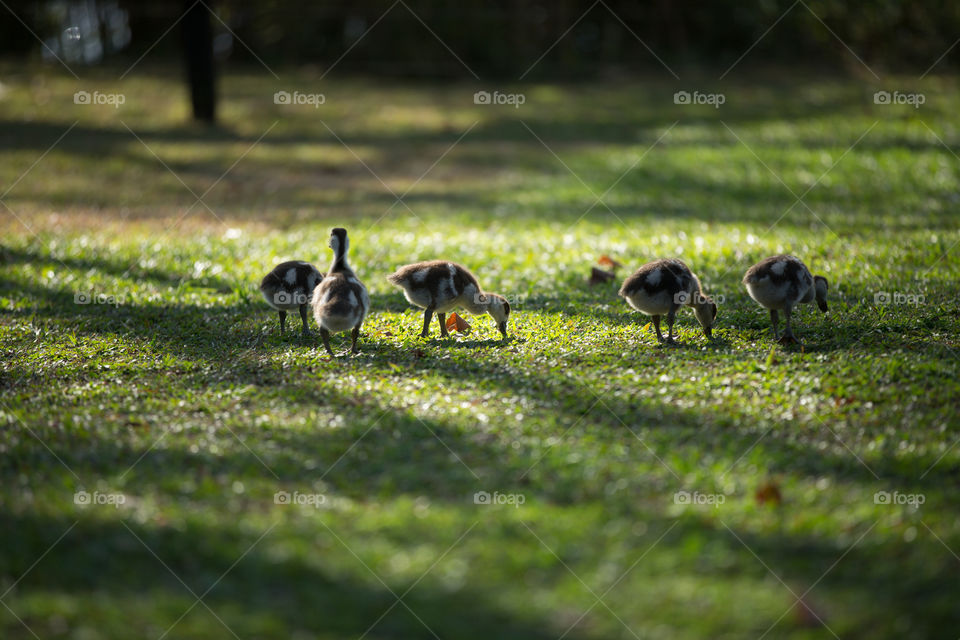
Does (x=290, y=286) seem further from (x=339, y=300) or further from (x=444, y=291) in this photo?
(x=444, y=291)

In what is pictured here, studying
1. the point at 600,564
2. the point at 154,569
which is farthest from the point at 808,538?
the point at 154,569

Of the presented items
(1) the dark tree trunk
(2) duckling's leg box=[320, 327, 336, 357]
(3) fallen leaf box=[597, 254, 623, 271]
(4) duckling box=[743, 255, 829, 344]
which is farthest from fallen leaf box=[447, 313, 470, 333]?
(1) the dark tree trunk

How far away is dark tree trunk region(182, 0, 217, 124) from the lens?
21359mm

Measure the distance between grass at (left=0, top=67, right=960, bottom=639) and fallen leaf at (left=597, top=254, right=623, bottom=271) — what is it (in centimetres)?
16

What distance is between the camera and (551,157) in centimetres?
1972

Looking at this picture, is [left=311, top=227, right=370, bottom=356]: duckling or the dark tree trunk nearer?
[left=311, top=227, right=370, bottom=356]: duckling

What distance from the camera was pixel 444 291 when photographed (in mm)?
7785

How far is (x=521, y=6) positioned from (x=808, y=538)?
3199cm

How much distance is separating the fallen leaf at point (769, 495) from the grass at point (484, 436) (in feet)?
0.09

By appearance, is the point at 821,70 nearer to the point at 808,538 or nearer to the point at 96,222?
the point at 96,222

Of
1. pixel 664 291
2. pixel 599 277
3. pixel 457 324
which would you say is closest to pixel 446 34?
pixel 599 277

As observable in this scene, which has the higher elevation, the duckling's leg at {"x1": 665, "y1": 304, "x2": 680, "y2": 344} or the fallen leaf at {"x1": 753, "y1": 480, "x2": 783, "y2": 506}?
the duckling's leg at {"x1": 665, "y1": 304, "x2": 680, "y2": 344}

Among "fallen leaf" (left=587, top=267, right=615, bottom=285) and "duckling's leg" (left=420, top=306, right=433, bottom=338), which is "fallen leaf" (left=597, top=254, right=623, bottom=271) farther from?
"duckling's leg" (left=420, top=306, right=433, bottom=338)

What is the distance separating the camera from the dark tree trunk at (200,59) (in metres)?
21.4
